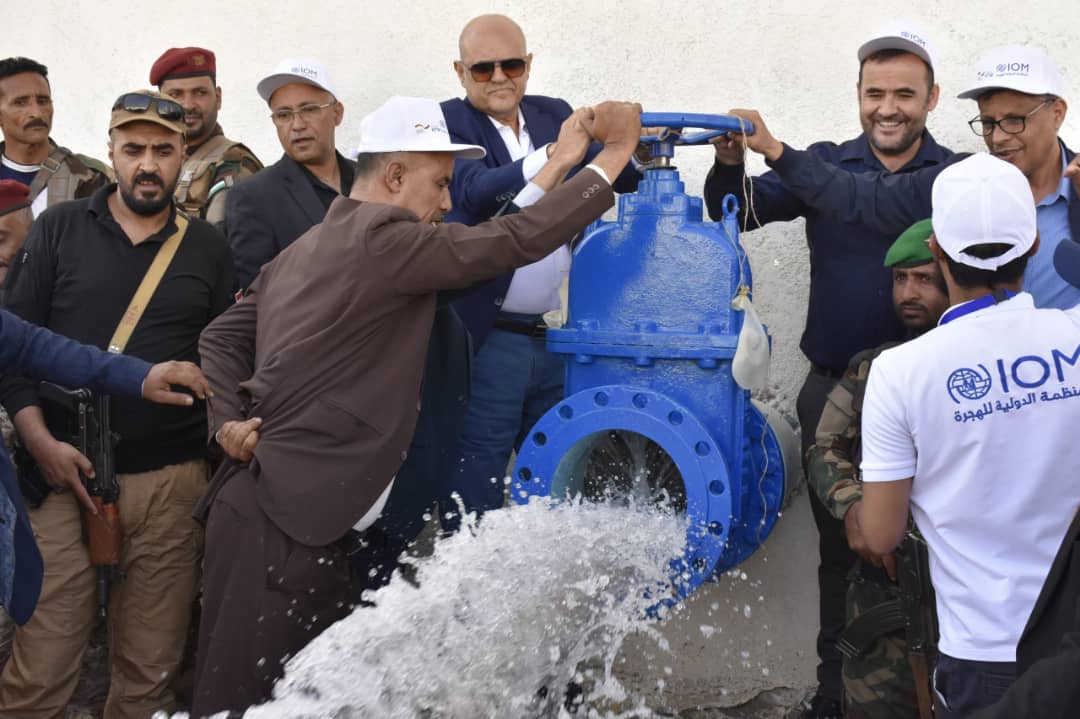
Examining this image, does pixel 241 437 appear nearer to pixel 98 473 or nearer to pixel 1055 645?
pixel 98 473

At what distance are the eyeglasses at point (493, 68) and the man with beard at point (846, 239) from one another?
703 millimetres

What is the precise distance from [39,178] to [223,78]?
3.17 feet

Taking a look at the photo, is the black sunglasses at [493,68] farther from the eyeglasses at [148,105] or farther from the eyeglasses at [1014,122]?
the eyeglasses at [1014,122]

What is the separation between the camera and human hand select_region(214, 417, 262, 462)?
2.90m

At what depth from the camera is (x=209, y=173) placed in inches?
173

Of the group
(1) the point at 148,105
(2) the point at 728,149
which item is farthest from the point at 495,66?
(1) the point at 148,105

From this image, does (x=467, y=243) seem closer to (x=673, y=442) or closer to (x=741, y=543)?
(x=673, y=442)

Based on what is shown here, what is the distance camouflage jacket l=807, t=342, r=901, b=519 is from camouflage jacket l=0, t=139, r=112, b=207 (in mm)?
2724

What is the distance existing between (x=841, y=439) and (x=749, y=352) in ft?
1.18

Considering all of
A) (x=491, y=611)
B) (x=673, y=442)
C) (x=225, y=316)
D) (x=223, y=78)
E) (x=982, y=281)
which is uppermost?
(x=223, y=78)

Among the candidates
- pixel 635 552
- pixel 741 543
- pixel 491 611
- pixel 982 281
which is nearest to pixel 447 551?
pixel 491 611

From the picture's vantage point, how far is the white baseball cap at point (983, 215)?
8.00ft

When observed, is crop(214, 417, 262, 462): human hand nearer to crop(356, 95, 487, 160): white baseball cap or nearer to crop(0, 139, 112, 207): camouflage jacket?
crop(356, 95, 487, 160): white baseball cap

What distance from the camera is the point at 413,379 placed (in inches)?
→ 117
